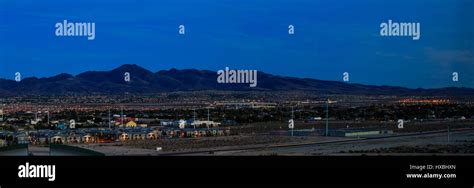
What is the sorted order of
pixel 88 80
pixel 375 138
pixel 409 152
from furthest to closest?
pixel 375 138
pixel 88 80
pixel 409 152

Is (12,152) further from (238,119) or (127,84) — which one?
(238,119)

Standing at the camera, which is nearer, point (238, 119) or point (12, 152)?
point (12, 152)
